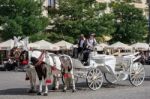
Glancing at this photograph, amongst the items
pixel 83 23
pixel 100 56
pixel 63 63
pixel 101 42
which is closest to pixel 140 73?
pixel 100 56

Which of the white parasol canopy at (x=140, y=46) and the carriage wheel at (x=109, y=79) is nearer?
the carriage wheel at (x=109, y=79)

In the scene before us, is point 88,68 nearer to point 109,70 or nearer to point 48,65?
point 109,70

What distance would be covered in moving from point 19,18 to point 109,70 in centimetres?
2643

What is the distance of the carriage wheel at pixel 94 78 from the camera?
1775 centimetres

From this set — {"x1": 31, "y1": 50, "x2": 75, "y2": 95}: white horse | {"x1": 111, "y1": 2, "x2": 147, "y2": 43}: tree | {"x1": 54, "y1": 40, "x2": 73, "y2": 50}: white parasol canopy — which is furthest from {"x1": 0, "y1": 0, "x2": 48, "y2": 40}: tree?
{"x1": 31, "y1": 50, "x2": 75, "y2": 95}: white horse

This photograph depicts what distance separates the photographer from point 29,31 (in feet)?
150

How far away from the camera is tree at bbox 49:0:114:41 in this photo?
49.5 metres

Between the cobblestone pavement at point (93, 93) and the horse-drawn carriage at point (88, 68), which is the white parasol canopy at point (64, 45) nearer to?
the horse-drawn carriage at point (88, 68)

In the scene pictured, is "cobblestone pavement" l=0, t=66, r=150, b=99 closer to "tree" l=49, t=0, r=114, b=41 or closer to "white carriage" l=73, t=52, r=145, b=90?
"white carriage" l=73, t=52, r=145, b=90

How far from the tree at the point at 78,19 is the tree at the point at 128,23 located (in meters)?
5.35

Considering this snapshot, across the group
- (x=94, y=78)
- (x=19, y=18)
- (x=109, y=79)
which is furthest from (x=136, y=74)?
(x=19, y=18)

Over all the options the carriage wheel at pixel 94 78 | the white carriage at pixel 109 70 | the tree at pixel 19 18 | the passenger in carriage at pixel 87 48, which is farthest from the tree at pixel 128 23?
the carriage wheel at pixel 94 78

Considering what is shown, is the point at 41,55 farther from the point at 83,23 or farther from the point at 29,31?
the point at 83,23

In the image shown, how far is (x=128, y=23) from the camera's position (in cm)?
5816
